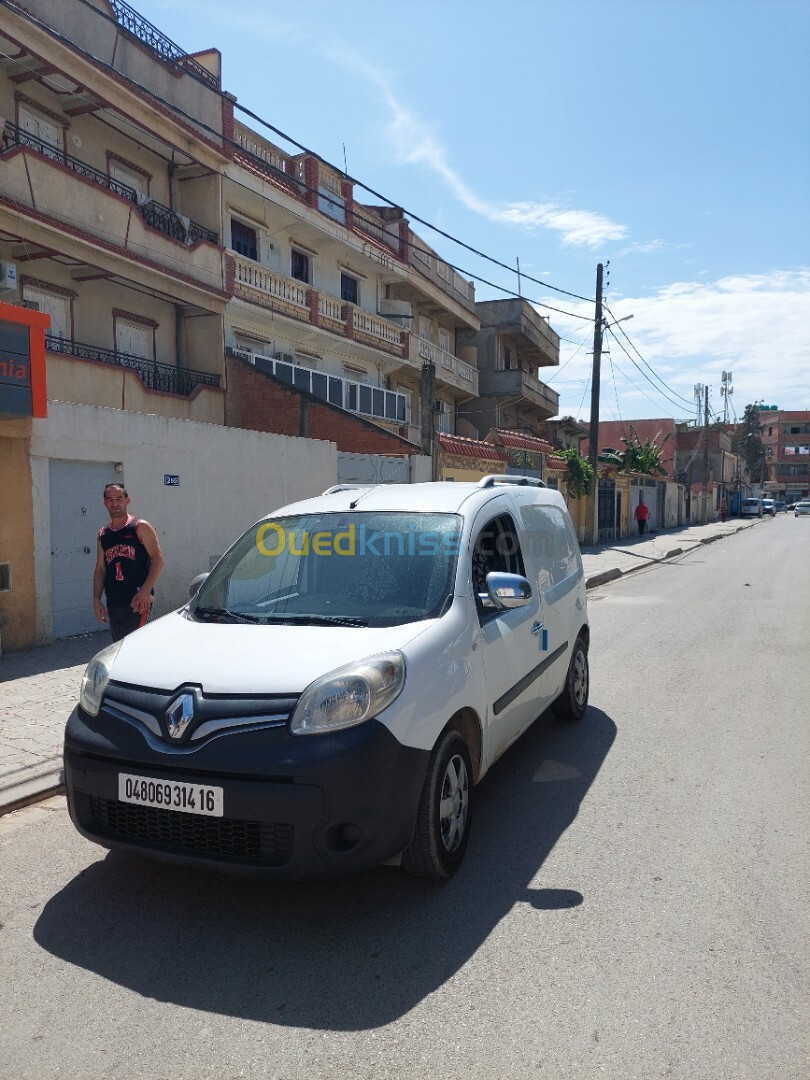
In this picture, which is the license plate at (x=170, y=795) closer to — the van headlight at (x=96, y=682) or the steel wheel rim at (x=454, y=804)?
the van headlight at (x=96, y=682)

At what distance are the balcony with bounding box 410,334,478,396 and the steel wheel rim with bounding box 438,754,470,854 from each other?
71.8 ft

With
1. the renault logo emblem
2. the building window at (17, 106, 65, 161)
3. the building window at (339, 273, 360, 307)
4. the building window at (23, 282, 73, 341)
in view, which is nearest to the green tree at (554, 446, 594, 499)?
the building window at (339, 273, 360, 307)

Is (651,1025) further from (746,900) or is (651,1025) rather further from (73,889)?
(73,889)

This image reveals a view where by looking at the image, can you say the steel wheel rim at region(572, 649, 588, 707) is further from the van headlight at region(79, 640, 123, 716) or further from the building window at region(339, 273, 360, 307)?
the building window at region(339, 273, 360, 307)

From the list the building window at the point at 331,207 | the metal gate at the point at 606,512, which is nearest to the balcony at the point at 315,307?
the building window at the point at 331,207

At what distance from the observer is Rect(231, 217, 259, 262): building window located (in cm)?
1877

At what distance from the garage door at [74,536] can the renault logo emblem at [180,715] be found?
20.5ft

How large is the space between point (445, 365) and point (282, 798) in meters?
26.5

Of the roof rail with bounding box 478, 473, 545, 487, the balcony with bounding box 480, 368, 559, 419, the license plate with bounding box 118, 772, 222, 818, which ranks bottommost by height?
the license plate with bounding box 118, 772, 222, 818

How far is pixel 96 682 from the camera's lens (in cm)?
346

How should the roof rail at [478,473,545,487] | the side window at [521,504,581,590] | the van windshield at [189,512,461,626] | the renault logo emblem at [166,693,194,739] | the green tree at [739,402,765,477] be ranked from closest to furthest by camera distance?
the renault logo emblem at [166,693,194,739] < the van windshield at [189,512,461,626] < the roof rail at [478,473,545,487] < the side window at [521,504,581,590] < the green tree at [739,402,765,477]

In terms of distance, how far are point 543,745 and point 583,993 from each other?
284 centimetres

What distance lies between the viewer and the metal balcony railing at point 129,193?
13.1 metres

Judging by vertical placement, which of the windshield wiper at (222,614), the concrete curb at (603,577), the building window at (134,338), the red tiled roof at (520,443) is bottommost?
the concrete curb at (603,577)
